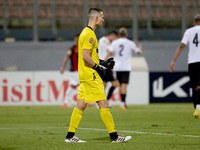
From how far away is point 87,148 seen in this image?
5035 millimetres

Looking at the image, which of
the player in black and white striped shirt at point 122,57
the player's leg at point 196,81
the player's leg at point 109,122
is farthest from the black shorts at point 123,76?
the player's leg at point 109,122

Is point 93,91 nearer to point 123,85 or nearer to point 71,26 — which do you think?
point 123,85

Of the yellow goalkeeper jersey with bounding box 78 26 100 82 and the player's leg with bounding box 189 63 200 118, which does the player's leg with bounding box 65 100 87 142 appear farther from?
the player's leg with bounding box 189 63 200 118

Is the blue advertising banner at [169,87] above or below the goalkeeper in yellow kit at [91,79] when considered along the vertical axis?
below

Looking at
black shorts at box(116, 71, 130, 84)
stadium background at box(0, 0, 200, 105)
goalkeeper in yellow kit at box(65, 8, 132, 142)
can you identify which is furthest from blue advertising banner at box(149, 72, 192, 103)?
goalkeeper in yellow kit at box(65, 8, 132, 142)

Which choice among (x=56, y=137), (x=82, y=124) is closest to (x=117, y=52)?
(x=82, y=124)

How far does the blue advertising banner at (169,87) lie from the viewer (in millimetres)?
13797

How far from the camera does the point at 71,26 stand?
19297mm

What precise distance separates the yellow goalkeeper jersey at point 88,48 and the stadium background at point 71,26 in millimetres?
13225

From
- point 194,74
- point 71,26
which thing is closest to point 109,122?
point 194,74

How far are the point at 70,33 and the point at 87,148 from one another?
14551mm

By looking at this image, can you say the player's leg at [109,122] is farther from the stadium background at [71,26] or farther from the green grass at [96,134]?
the stadium background at [71,26]

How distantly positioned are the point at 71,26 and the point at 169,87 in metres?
7.00

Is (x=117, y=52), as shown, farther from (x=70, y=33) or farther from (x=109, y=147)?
(x=70, y=33)
